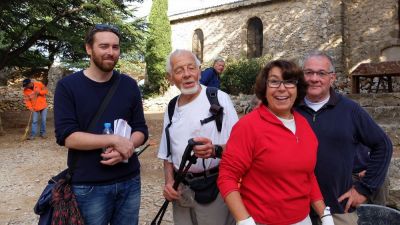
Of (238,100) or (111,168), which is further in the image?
(238,100)

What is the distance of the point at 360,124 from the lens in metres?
2.38

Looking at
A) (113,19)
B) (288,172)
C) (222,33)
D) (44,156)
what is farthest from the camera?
(222,33)

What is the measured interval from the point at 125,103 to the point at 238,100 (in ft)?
43.6

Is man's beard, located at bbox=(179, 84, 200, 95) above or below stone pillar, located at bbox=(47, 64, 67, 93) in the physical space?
below

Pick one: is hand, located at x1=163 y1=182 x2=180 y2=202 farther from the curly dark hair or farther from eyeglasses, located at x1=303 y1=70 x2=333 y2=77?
eyeglasses, located at x1=303 y1=70 x2=333 y2=77

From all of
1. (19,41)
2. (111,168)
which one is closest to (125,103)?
(111,168)

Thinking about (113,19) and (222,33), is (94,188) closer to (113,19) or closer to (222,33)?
(113,19)

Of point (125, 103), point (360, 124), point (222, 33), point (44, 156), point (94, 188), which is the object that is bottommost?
point (44, 156)

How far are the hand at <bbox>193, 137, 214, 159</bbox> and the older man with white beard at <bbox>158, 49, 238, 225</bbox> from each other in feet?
0.28

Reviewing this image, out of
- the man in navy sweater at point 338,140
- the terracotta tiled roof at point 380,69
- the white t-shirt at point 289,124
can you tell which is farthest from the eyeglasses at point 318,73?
the terracotta tiled roof at point 380,69

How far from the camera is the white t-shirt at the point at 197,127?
2.50 meters

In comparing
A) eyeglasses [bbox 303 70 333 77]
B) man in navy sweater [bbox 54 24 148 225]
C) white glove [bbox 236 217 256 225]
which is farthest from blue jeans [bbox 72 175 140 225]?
eyeglasses [bbox 303 70 333 77]

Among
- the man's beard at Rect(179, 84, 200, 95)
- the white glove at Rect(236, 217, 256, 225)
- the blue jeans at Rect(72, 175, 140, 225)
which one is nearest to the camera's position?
the white glove at Rect(236, 217, 256, 225)

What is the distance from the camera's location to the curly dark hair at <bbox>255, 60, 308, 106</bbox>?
2096 mm
